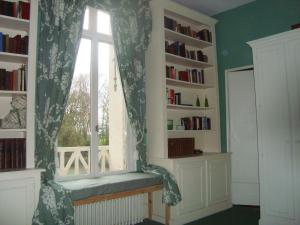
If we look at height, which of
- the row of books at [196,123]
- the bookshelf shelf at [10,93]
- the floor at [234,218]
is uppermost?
the bookshelf shelf at [10,93]

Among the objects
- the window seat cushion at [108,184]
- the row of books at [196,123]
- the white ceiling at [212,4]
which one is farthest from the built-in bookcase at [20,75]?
the white ceiling at [212,4]

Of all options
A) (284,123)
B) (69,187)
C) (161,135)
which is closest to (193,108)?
(161,135)

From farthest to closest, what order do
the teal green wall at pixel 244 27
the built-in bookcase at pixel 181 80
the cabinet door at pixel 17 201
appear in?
the teal green wall at pixel 244 27
the built-in bookcase at pixel 181 80
the cabinet door at pixel 17 201

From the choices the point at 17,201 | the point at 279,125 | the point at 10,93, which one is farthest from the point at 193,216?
the point at 10,93

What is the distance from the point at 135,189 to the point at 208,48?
2806mm

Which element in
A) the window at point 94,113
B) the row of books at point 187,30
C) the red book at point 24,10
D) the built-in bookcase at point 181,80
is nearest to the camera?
the red book at point 24,10

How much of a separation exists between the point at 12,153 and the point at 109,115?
1.48 metres

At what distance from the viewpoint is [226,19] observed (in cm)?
468

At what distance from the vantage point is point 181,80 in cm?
430

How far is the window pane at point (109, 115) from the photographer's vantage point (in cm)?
371

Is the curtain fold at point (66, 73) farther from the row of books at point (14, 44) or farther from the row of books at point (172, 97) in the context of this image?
the row of books at point (172, 97)

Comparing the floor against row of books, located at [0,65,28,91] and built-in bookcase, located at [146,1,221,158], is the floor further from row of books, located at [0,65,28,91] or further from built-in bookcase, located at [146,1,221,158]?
row of books, located at [0,65,28,91]

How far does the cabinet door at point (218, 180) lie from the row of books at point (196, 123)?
59cm

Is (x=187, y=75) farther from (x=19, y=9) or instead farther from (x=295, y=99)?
(x=19, y=9)
